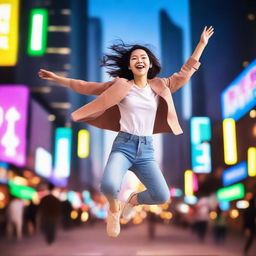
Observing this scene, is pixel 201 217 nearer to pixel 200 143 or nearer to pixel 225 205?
pixel 200 143

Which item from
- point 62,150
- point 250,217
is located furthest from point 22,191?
point 250,217

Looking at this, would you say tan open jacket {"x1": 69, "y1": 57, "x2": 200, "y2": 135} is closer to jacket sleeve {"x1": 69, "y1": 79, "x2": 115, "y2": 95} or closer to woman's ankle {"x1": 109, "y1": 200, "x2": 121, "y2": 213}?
jacket sleeve {"x1": 69, "y1": 79, "x2": 115, "y2": 95}

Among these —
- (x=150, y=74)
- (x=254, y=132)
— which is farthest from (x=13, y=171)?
(x=150, y=74)

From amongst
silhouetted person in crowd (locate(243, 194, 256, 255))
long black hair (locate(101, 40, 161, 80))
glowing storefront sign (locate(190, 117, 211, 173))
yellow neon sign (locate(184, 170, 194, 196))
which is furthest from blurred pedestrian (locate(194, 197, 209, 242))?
long black hair (locate(101, 40, 161, 80))

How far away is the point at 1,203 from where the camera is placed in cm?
1345

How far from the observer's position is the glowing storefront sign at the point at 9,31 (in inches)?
263

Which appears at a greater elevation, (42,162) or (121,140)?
(42,162)

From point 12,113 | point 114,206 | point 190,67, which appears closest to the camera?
point 114,206

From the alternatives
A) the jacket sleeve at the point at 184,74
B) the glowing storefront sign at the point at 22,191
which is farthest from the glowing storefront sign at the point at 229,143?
the glowing storefront sign at the point at 22,191

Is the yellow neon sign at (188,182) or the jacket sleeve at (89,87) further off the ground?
the jacket sleeve at (89,87)

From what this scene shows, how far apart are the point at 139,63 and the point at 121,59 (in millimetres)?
215

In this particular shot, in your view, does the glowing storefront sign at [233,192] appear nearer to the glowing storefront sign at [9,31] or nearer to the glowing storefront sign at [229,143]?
the glowing storefront sign at [229,143]

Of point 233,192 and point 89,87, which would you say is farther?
point 233,192

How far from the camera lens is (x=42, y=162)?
18531mm
